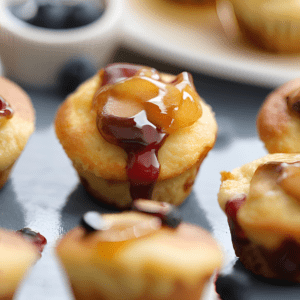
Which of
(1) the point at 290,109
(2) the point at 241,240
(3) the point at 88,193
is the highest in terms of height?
(1) the point at 290,109

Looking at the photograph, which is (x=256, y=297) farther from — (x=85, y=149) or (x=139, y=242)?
(x=85, y=149)

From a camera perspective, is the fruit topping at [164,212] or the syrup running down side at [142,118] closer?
the fruit topping at [164,212]

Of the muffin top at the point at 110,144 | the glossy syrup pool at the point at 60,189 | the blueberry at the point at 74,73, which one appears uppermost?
the muffin top at the point at 110,144

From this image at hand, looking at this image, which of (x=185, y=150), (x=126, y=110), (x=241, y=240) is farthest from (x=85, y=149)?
(x=241, y=240)

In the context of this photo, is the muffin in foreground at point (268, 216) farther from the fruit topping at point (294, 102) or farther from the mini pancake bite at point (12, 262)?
the mini pancake bite at point (12, 262)

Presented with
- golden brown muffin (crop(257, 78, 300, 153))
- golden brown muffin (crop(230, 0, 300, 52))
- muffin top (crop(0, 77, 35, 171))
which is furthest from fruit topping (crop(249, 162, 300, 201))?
golden brown muffin (crop(230, 0, 300, 52))

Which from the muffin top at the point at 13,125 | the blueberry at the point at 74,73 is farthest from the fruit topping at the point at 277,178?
the blueberry at the point at 74,73

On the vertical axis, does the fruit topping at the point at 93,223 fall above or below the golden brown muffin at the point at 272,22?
above

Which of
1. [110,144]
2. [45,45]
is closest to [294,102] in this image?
[110,144]
